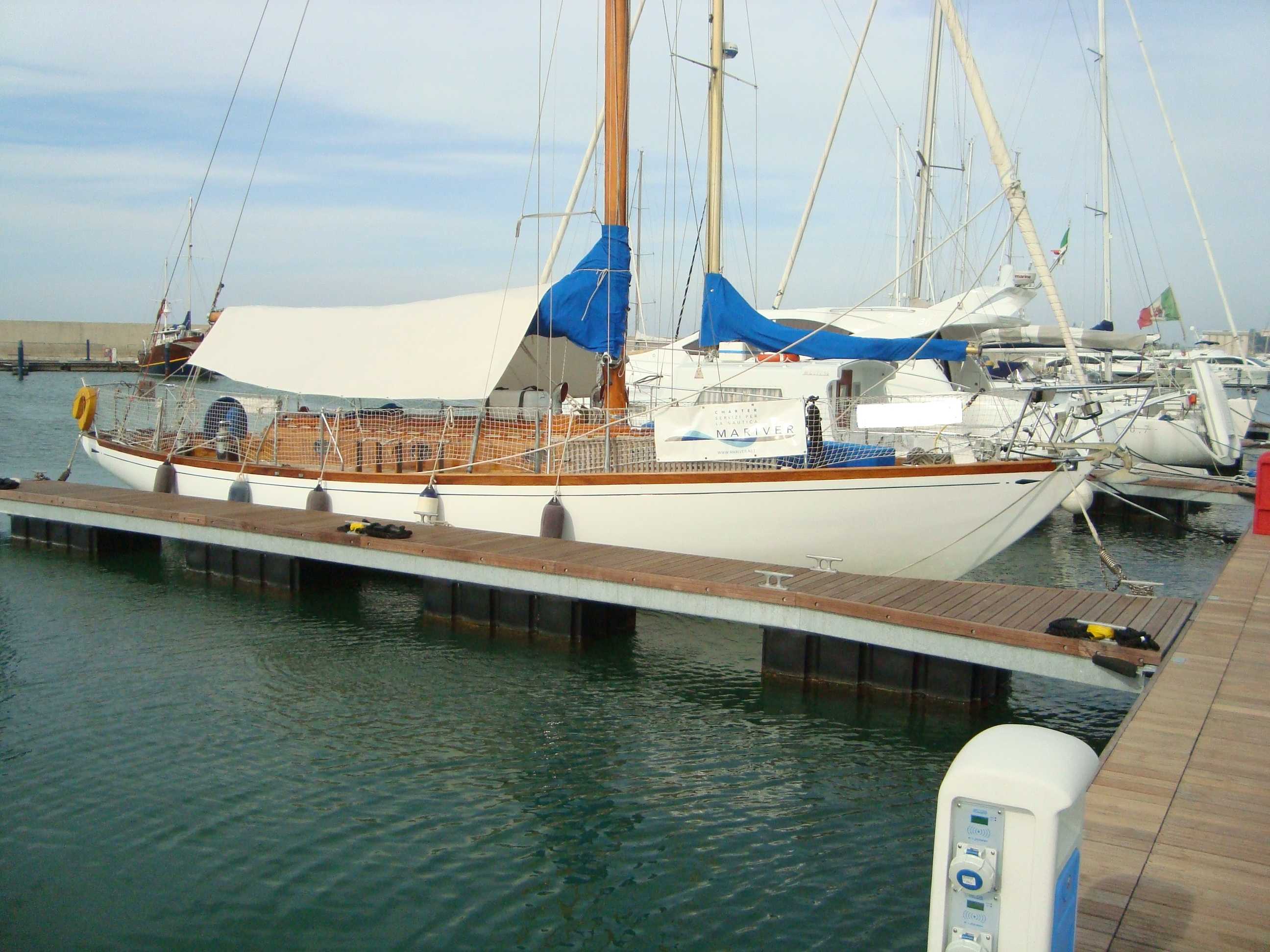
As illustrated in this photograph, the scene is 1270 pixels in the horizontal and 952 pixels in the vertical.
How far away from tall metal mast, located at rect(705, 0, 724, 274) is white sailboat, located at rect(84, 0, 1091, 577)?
1.7 inches

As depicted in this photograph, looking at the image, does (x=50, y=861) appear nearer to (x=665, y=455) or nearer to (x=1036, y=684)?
(x=665, y=455)

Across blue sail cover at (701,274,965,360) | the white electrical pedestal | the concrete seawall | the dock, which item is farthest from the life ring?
the concrete seawall

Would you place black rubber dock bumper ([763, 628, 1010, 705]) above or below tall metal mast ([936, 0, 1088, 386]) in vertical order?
below

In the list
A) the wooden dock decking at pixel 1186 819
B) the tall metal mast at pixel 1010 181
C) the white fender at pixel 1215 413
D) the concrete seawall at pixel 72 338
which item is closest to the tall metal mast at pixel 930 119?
the white fender at pixel 1215 413

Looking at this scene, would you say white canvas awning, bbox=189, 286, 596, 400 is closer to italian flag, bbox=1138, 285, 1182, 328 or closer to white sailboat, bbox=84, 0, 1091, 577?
white sailboat, bbox=84, 0, 1091, 577

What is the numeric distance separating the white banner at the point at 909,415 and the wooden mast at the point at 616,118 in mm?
3623

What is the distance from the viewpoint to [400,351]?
15.1 meters

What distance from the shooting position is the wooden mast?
14188 millimetres

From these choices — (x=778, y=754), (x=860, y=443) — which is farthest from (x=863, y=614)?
(x=860, y=443)

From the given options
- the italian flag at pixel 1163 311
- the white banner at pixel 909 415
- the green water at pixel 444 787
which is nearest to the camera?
the green water at pixel 444 787

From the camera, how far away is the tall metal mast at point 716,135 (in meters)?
18.3

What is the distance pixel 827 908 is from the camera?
254 inches

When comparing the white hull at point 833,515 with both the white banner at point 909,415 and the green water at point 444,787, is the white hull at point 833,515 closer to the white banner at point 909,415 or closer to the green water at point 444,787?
the white banner at point 909,415

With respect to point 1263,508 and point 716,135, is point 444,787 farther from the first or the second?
point 716,135
